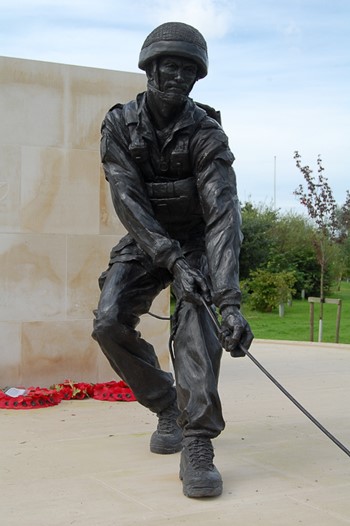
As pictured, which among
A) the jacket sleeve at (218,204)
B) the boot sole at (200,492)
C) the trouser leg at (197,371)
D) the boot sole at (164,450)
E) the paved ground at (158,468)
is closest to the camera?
the paved ground at (158,468)

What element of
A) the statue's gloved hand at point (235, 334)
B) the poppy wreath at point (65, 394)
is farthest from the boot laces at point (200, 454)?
the poppy wreath at point (65, 394)

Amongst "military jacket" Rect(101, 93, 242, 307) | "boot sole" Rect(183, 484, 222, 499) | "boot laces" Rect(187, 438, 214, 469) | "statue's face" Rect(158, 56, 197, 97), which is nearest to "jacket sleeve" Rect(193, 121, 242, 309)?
"military jacket" Rect(101, 93, 242, 307)

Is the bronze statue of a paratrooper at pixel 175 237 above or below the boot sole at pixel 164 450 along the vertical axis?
above

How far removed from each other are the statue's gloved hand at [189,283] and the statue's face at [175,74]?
932 mm

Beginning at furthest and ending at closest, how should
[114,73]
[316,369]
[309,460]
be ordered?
[316,369] → [114,73] → [309,460]

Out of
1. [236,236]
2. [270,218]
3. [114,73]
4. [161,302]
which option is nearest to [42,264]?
[161,302]

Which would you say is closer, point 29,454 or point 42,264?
point 29,454

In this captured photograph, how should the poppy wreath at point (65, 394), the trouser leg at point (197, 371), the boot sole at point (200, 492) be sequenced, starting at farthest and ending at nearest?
the poppy wreath at point (65, 394) < the trouser leg at point (197, 371) < the boot sole at point (200, 492)

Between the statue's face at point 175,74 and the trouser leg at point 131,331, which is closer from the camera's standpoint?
the statue's face at point 175,74

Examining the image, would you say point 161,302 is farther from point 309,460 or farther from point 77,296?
point 309,460

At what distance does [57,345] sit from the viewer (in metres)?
7.63

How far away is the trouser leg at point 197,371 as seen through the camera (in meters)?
4.46

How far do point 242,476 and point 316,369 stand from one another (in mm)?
4976

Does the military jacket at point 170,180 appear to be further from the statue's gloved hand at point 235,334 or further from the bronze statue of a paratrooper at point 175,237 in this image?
the statue's gloved hand at point 235,334
